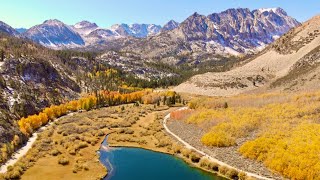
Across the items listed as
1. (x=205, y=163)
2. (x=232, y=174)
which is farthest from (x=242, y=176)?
(x=205, y=163)

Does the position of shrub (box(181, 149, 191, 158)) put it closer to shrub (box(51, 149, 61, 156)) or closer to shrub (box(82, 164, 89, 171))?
shrub (box(82, 164, 89, 171))

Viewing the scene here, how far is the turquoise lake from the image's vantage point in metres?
82.6

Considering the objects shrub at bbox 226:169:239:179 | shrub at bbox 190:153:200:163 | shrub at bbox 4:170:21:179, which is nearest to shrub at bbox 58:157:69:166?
shrub at bbox 4:170:21:179

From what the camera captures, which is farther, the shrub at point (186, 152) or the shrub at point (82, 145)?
the shrub at point (82, 145)

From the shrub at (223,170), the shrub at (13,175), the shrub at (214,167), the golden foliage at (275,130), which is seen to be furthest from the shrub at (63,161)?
the golden foliage at (275,130)

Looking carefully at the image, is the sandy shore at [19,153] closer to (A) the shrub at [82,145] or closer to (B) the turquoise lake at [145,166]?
(A) the shrub at [82,145]

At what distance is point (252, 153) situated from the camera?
306 ft

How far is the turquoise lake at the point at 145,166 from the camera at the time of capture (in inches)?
3251

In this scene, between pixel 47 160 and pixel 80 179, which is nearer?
pixel 80 179

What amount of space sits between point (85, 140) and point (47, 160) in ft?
74.5

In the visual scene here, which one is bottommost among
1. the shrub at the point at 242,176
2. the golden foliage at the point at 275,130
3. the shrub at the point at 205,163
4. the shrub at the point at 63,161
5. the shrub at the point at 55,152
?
the shrub at the point at 242,176

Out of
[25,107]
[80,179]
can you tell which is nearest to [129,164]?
[80,179]

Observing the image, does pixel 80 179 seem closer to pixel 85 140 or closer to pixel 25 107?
pixel 85 140

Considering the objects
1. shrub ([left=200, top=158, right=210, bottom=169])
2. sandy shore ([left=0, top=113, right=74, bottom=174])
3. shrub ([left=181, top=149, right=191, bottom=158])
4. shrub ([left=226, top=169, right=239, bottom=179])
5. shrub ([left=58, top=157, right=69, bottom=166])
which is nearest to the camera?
shrub ([left=226, top=169, right=239, bottom=179])
